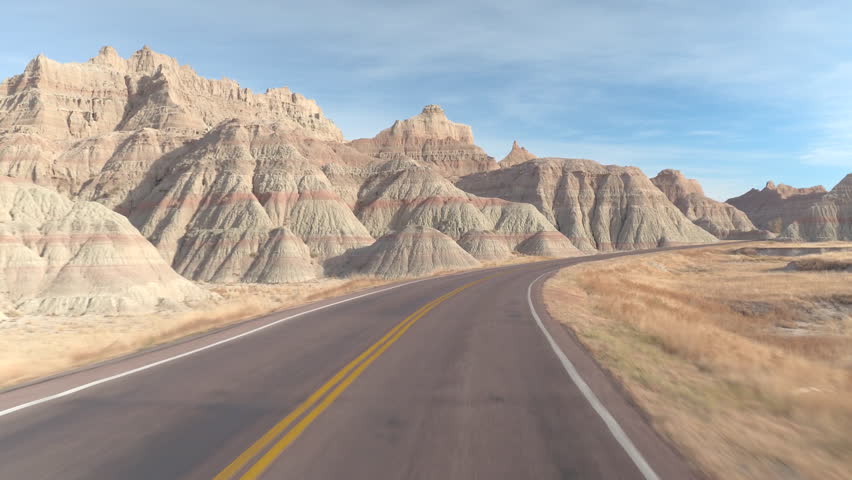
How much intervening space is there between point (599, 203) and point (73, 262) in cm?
9472

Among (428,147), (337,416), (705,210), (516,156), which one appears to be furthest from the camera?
(516,156)

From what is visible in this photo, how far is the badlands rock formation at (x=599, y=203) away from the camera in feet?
315

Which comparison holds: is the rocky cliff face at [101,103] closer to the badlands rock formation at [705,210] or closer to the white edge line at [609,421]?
the white edge line at [609,421]

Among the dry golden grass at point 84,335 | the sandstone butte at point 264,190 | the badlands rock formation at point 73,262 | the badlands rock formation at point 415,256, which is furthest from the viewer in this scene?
the sandstone butte at point 264,190

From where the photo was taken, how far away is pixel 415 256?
49.7 m

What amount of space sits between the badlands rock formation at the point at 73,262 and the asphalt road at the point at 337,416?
26.2 m

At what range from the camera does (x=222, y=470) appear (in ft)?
13.8

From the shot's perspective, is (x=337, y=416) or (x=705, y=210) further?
(x=705, y=210)

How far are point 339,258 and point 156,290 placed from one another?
95.7 feet

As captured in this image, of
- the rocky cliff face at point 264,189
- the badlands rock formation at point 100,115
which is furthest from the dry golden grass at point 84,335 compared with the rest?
the badlands rock formation at point 100,115

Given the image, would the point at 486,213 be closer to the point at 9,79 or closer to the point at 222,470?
the point at 222,470

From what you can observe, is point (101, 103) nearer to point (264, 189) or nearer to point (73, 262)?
point (264, 189)

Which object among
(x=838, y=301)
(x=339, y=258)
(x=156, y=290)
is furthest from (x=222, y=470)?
(x=339, y=258)

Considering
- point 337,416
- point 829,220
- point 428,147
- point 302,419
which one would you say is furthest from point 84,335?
point 829,220
